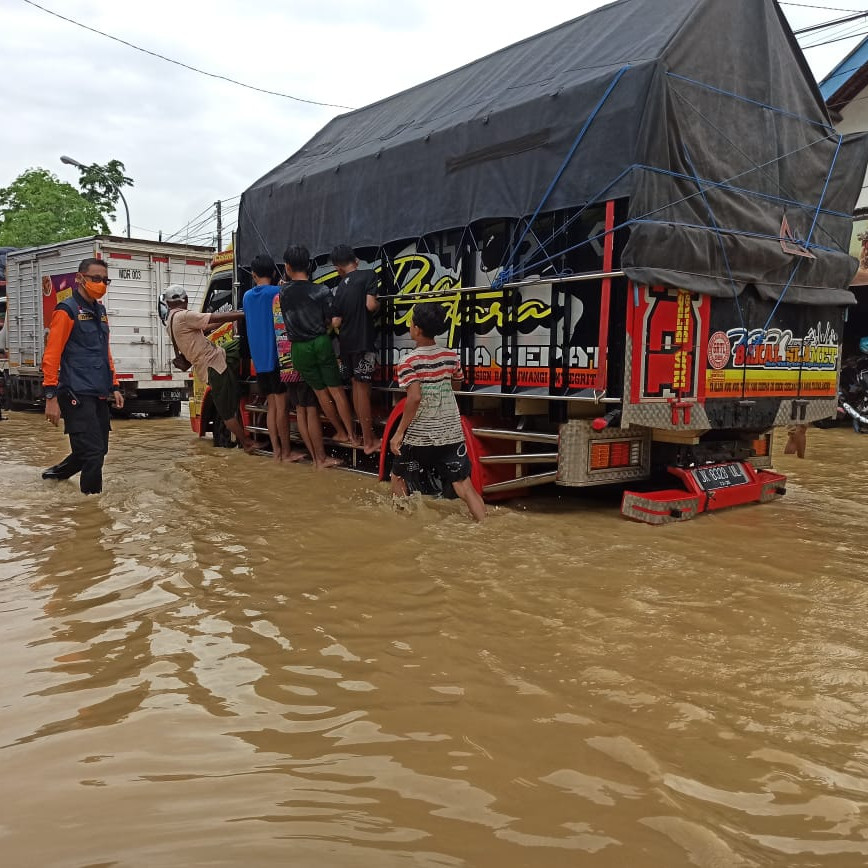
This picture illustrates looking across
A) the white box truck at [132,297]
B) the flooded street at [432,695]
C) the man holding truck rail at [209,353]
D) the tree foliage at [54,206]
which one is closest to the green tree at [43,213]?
the tree foliage at [54,206]

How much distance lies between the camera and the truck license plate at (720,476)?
5.59 metres

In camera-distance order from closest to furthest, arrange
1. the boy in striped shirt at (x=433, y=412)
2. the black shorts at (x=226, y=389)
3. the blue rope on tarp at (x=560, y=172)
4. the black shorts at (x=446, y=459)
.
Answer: the blue rope on tarp at (x=560, y=172) → the boy in striped shirt at (x=433, y=412) → the black shorts at (x=446, y=459) → the black shorts at (x=226, y=389)

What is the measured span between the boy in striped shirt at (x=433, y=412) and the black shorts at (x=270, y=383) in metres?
2.87

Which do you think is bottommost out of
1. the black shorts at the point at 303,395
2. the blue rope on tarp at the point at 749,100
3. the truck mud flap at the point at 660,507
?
the truck mud flap at the point at 660,507

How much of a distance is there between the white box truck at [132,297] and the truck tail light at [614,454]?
10458 mm

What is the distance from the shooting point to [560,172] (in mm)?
5262

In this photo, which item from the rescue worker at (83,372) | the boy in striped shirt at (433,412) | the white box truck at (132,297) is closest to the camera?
the boy in striped shirt at (433,412)

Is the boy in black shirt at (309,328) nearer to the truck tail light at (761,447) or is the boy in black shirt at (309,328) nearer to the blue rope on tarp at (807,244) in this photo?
the truck tail light at (761,447)

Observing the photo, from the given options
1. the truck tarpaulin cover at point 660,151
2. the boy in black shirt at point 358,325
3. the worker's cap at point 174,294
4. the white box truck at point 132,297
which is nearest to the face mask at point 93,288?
the worker's cap at point 174,294

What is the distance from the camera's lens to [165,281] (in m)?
14.0

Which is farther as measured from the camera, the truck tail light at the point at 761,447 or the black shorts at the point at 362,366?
the black shorts at the point at 362,366

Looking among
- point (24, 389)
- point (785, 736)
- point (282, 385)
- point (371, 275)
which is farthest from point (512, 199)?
point (24, 389)

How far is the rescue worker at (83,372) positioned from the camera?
19.7 feet

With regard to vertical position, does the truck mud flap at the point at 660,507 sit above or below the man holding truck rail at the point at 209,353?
below
